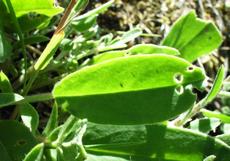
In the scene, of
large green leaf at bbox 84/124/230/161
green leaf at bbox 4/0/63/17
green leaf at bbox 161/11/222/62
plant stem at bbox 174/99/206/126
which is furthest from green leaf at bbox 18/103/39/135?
green leaf at bbox 161/11/222/62

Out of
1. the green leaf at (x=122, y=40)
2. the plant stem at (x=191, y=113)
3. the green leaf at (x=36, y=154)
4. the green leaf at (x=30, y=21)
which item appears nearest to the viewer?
the green leaf at (x=36, y=154)

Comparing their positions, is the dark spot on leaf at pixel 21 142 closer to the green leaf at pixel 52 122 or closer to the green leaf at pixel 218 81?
the green leaf at pixel 52 122

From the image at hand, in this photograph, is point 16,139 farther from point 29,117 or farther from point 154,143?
point 154,143

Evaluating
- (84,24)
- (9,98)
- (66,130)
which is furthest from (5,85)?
(84,24)

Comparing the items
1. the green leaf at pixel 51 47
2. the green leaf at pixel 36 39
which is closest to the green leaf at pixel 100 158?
the green leaf at pixel 51 47

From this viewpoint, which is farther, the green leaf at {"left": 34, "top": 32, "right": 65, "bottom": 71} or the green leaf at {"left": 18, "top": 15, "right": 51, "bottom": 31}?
the green leaf at {"left": 18, "top": 15, "right": 51, "bottom": 31}

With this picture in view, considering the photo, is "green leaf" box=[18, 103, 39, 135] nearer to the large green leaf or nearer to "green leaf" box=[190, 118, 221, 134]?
the large green leaf

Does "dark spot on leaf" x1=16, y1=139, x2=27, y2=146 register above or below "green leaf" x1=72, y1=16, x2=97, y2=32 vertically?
below
